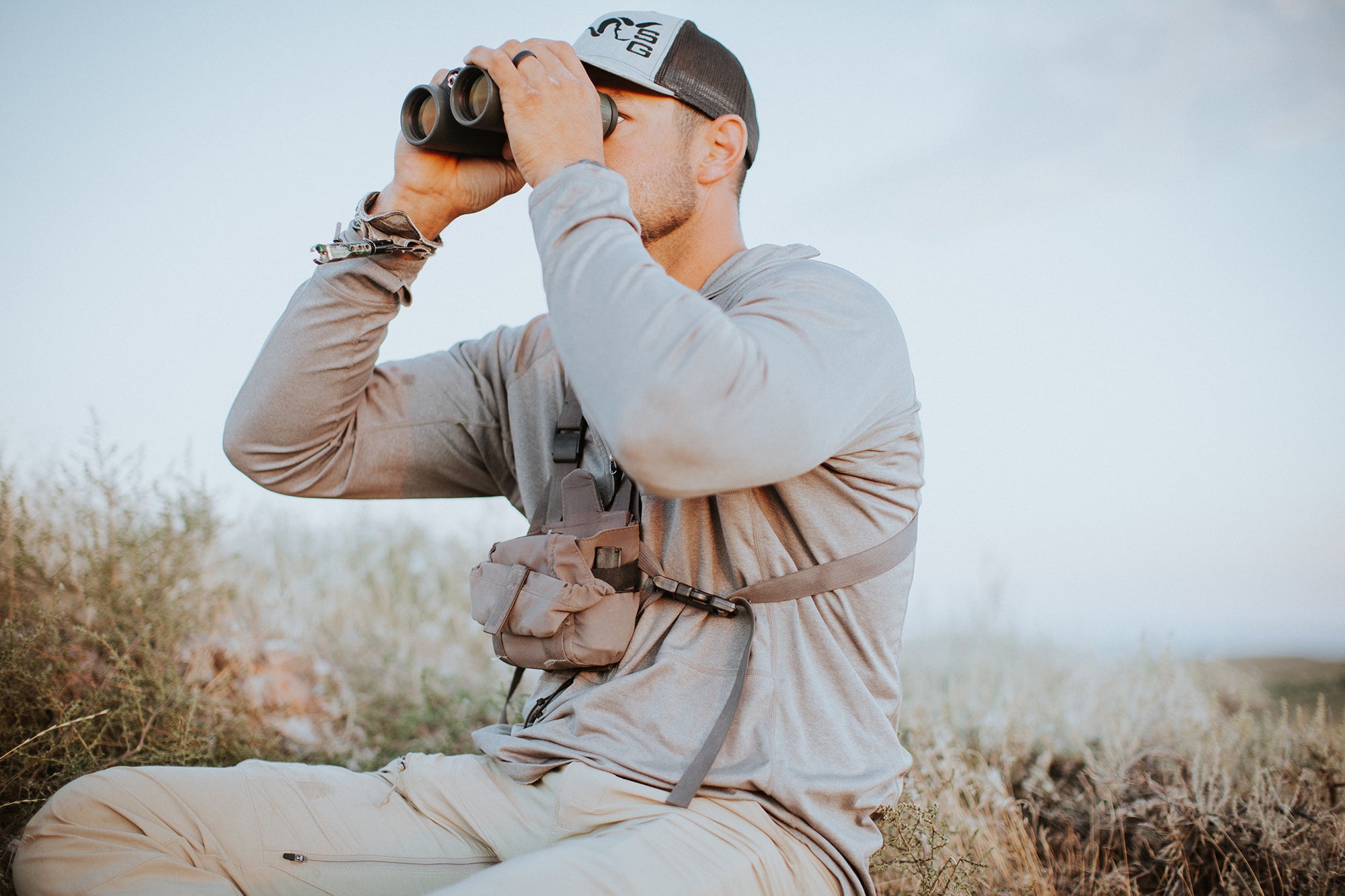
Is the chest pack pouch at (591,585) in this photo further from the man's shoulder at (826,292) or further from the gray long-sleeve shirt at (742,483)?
the man's shoulder at (826,292)

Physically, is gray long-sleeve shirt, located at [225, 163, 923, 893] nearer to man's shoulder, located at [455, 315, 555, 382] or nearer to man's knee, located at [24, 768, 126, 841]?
man's shoulder, located at [455, 315, 555, 382]

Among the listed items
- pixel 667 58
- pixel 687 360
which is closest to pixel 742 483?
pixel 687 360

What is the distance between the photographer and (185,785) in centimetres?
152

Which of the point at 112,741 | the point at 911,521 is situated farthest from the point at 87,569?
the point at 911,521

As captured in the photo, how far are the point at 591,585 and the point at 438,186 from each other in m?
1.01

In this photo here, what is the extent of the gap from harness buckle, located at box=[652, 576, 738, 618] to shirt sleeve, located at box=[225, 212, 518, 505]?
2.58 ft

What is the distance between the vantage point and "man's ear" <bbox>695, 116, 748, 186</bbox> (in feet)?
6.23

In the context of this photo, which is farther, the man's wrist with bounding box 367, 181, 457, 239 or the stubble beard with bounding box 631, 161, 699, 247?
the man's wrist with bounding box 367, 181, 457, 239

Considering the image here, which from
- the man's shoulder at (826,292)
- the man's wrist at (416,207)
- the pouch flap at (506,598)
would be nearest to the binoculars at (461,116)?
the man's wrist at (416,207)

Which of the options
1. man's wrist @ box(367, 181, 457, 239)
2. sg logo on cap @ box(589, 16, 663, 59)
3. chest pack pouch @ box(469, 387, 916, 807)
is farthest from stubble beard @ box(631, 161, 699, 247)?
chest pack pouch @ box(469, 387, 916, 807)

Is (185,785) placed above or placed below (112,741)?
above

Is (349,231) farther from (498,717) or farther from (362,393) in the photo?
(498,717)

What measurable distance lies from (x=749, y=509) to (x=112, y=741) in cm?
225

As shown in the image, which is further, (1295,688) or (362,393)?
(1295,688)
